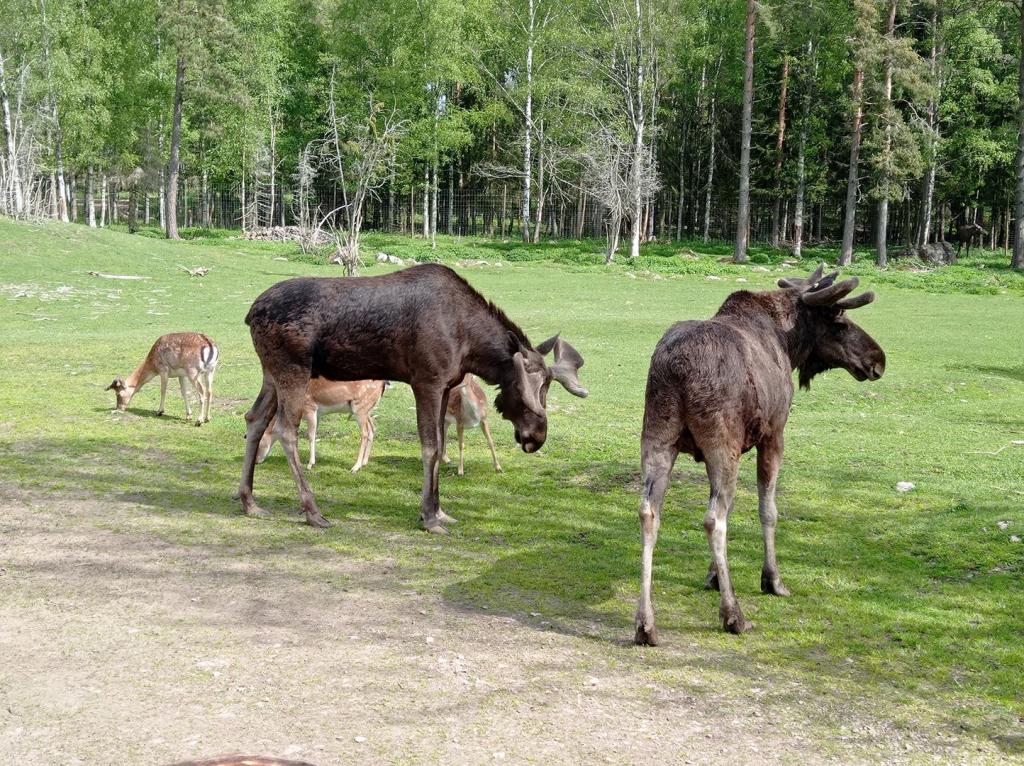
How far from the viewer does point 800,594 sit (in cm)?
720

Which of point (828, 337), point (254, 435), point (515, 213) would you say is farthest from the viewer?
point (515, 213)

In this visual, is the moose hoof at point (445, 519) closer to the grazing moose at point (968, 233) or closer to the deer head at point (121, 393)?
the deer head at point (121, 393)

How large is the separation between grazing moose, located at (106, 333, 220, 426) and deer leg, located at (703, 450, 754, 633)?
850 cm

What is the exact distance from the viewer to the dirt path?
15.8 feet

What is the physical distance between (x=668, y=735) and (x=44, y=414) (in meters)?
10.7

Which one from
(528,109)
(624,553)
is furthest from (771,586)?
(528,109)

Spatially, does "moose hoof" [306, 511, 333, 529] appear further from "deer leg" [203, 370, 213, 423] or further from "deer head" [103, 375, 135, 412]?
"deer head" [103, 375, 135, 412]

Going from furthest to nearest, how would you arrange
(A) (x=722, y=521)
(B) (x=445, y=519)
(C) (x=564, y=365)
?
1. (C) (x=564, y=365)
2. (B) (x=445, y=519)
3. (A) (x=722, y=521)

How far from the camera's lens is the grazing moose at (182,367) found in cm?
1354

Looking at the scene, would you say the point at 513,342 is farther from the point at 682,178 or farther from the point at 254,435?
the point at 682,178

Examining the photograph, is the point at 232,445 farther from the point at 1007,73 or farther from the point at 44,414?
the point at 1007,73

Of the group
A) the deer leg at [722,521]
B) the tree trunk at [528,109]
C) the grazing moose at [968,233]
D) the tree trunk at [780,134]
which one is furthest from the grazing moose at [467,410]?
the grazing moose at [968,233]

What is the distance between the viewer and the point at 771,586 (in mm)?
7148

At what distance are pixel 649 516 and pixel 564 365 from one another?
3875 millimetres
